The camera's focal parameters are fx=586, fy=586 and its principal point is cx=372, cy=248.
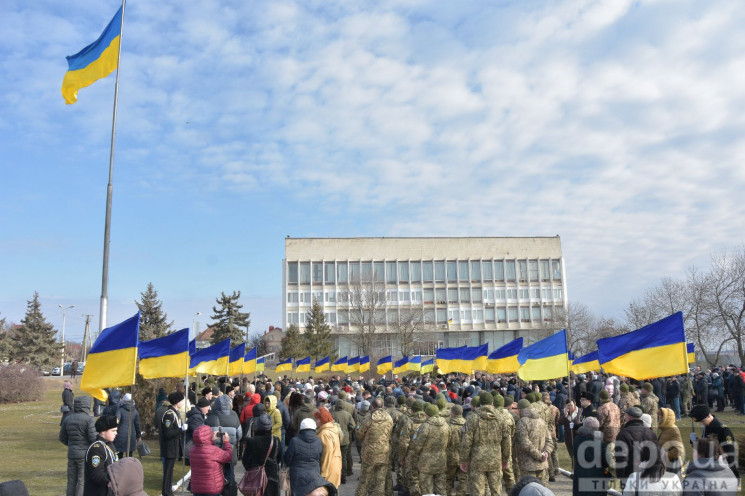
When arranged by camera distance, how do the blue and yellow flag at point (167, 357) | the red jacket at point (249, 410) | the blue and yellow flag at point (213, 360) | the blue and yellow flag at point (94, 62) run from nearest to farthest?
the blue and yellow flag at point (167, 357) < the red jacket at point (249, 410) < the blue and yellow flag at point (94, 62) < the blue and yellow flag at point (213, 360)

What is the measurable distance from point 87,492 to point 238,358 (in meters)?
18.9

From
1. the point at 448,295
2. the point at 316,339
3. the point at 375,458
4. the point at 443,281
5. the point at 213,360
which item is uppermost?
the point at 443,281

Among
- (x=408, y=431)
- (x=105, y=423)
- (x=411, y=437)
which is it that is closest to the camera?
(x=105, y=423)

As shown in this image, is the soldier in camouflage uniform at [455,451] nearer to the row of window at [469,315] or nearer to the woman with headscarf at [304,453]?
the woman with headscarf at [304,453]

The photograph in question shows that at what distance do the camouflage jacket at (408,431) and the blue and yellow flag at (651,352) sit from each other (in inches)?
135

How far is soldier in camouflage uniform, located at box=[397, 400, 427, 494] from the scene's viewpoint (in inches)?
400

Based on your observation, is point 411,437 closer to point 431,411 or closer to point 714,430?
point 431,411

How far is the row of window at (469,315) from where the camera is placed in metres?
84.8

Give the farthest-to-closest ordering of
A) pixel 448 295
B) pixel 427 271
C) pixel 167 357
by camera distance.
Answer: pixel 427 271 → pixel 448 295 → pixel 167 357

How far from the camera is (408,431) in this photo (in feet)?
33.8

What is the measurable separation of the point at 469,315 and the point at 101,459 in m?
82.6

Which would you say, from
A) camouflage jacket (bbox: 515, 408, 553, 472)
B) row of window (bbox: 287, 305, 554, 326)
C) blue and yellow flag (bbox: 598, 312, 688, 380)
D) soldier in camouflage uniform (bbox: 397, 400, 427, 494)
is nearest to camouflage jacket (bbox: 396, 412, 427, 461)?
soldier in camouflage uniform (bbox: 397, 400, 427, 494)

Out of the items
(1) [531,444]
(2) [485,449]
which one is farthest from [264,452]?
(1) [531,444]

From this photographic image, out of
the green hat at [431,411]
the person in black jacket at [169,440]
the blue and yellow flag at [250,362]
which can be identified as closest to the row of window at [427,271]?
the blue and yellow flag at [250,362]
